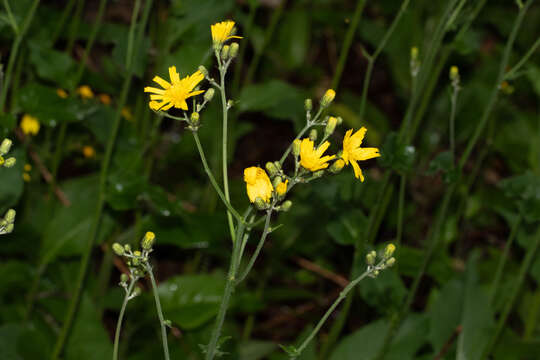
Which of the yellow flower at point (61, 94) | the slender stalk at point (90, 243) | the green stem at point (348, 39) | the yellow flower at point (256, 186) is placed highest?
A: the green stem at point (348, 39)

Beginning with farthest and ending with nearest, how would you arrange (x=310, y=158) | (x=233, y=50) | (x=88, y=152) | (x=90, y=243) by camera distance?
(x=88, y=152) → (x=90, y=243) → (x=233, y=50) → (x=310, y=158)

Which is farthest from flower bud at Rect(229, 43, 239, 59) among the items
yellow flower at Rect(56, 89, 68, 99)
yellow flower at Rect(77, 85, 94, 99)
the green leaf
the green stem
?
yellow flower at Rect(77, 85, 94, 99)

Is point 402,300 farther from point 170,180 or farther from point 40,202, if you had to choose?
point 40,202

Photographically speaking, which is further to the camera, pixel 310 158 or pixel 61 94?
pixel 61 94

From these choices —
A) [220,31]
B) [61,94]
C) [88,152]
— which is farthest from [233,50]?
[88,152]

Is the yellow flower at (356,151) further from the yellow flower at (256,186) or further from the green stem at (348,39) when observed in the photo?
the green stem at (348,39)

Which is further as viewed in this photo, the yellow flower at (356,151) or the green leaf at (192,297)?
the green leaf at (192,297)

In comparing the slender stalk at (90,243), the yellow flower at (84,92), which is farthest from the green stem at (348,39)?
the yellow flower at (84,92)

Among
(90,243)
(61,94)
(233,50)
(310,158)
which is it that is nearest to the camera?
(310,158)

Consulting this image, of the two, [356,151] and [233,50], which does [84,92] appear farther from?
[356,151]
